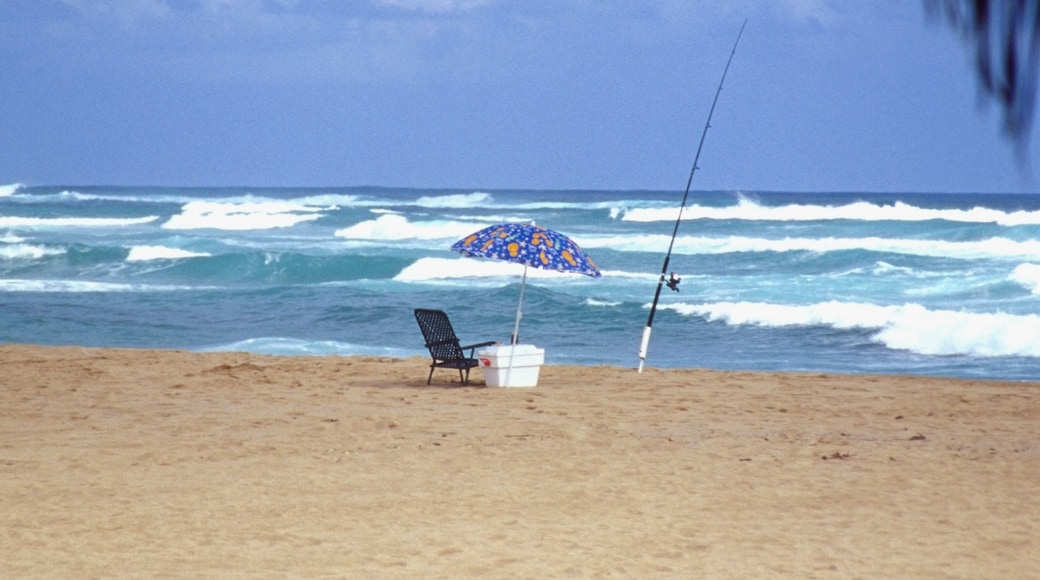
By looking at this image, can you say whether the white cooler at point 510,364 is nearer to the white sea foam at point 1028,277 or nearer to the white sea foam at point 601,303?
the white sea foam at point 601,303

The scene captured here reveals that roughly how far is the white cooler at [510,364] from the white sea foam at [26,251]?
21.5m

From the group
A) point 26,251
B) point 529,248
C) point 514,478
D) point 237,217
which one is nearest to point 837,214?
point 237,217

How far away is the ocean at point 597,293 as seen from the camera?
14.8m

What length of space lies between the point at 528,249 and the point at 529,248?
0.06 feet

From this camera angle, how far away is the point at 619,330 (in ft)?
55.6

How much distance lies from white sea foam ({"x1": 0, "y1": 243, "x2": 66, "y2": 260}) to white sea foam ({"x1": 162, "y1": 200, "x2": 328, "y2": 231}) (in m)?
14.1

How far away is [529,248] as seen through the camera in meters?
9.64

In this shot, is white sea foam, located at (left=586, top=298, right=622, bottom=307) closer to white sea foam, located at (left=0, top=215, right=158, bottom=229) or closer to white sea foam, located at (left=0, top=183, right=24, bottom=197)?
white sea foam, located at (left=0, top=215, right=158, bottom=229)

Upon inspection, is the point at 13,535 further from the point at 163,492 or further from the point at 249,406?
the point at 249,406

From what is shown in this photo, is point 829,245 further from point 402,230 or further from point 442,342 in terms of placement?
point 442,342

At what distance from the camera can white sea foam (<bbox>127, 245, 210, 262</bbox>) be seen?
29.0 metres

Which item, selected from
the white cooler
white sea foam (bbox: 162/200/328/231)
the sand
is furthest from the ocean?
the sand

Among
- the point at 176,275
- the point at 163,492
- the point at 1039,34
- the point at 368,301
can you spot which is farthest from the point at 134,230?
the point at 1039,34

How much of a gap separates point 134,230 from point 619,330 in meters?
28.3
